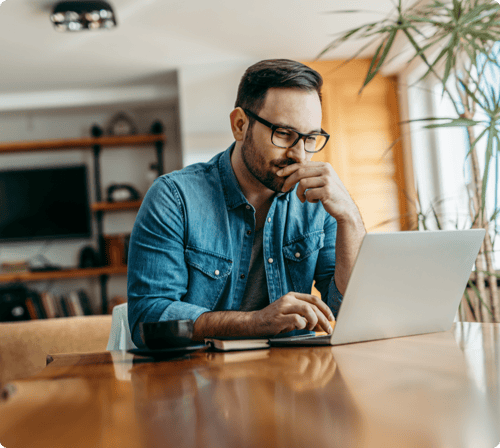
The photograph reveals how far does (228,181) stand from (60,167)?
158 inches

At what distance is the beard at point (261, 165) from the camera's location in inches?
48.6

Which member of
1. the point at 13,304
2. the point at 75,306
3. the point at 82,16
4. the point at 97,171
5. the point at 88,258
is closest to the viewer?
the point at 82,16

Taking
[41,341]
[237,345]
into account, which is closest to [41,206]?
[41,341]

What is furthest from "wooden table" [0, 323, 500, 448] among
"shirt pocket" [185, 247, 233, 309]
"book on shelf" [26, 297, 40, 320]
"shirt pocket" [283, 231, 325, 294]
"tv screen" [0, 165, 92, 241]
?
"tv screen" [0, 165, 92, 241]

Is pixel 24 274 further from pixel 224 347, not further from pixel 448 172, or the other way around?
pixel 224 347

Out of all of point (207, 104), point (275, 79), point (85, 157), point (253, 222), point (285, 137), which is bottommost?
point (253, 222)

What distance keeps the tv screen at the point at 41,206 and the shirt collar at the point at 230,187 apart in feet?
12.4

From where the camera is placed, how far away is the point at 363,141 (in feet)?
13.5

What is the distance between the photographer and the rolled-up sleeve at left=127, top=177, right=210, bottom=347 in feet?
3.23

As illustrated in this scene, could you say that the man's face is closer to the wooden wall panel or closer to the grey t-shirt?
the grey t-shirt

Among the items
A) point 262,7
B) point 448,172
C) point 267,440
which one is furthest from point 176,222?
point 448,172

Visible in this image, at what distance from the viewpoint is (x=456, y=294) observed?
35.9 inches

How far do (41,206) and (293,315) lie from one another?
4507 mm

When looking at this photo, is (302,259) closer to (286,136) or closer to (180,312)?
(286,136)
